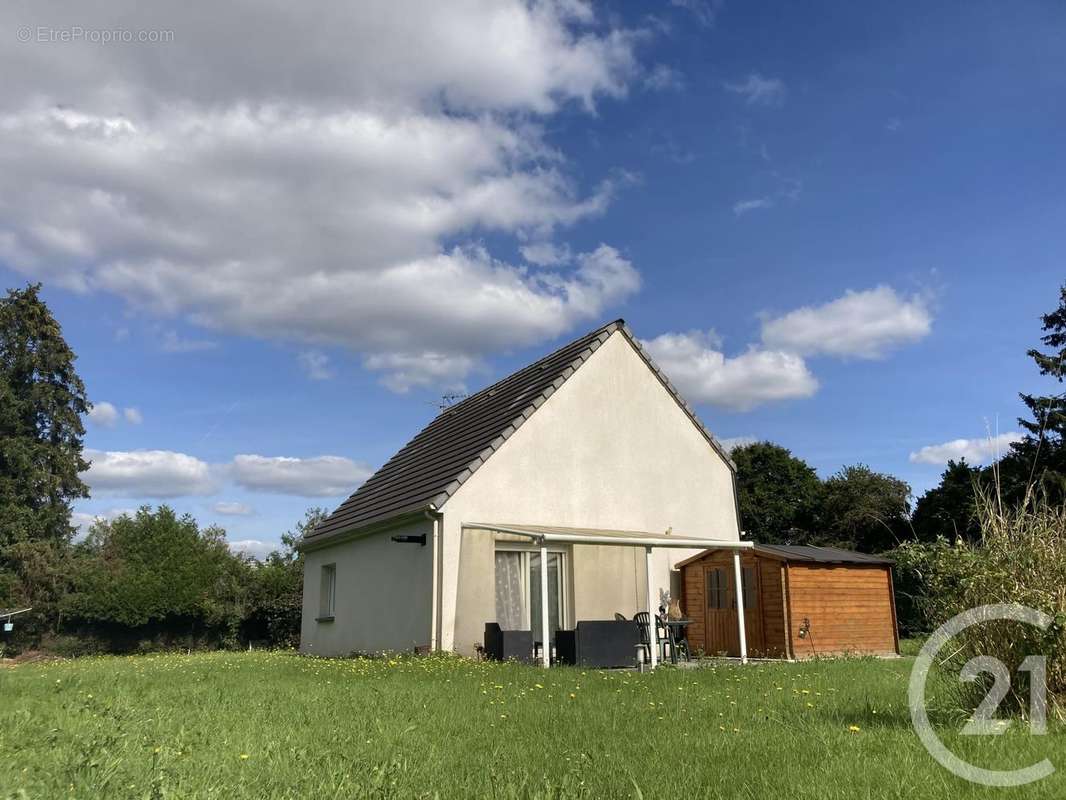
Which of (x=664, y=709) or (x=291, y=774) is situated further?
(x=664, y=709)

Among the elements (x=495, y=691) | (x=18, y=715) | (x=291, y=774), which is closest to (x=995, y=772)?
(x=291, y=774)

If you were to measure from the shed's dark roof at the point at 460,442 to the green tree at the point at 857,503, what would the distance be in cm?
2179

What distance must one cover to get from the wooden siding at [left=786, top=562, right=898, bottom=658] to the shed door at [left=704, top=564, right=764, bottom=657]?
90 cm

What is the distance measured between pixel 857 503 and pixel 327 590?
93.4 ft

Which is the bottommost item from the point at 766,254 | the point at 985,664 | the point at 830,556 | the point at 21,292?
the point at 985,664

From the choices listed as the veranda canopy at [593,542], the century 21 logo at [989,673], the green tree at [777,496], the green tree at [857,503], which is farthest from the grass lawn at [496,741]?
the green tree at [777,496]

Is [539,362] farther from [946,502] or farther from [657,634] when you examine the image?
A: [946,502]

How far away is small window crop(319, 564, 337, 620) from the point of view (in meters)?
20.5

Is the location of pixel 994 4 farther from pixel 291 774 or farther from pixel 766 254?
pixel 291 774

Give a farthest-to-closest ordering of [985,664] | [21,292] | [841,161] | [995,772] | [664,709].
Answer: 1. [21,292]
2. [841,161]
3. [664,709]
4. [985,664]
5. [995,772]

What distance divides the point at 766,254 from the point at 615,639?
7.32 metres

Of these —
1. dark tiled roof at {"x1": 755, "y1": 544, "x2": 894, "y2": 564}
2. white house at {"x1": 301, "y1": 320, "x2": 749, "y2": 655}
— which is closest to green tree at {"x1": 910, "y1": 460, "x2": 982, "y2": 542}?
dark tiled roof at {"x1": 755, "y1": 544, "x2": 894, "y2": 564}

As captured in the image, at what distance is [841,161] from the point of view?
1211 cm

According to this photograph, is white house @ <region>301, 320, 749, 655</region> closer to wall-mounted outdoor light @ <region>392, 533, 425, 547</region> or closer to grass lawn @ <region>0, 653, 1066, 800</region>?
wall-mounted outdoor light @ <region>392, 533, 425, 547</region>
